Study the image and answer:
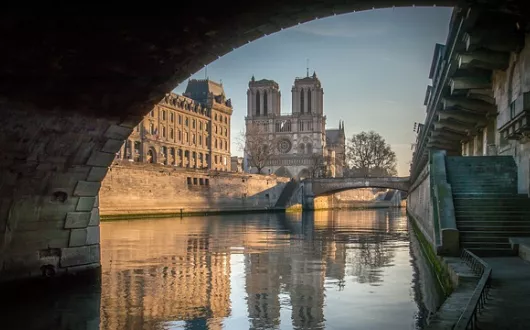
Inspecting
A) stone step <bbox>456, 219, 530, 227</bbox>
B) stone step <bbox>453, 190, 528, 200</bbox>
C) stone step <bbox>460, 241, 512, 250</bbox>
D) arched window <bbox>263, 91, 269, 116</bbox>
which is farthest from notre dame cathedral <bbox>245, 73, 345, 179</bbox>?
stone step <bbox>460, 241, 512, 250</bbox>

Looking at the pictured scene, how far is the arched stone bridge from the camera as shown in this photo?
75750 mm

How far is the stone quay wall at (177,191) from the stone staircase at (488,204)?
3260 centimetres

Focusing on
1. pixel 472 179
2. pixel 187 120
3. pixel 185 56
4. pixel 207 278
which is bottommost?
pixel 207 278

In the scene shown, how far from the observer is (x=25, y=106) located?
11453 millimetres

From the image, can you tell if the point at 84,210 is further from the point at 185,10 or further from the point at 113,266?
the point at 185,10

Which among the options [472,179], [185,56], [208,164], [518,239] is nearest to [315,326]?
[185,56]

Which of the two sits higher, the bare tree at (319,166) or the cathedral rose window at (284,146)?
the cathedral rose window at (284,146)

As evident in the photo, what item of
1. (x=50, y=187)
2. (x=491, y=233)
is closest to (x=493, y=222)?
(x=491, y=233)

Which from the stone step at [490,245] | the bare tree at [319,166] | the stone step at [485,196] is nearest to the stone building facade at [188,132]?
the bare tree at [319,166]

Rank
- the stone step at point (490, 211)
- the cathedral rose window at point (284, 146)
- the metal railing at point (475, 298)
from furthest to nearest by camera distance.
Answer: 1. the cathedral rose window at point (284, 146)
2. the stone step at point (490, 211)
3. the metal railing at point (475, 298)

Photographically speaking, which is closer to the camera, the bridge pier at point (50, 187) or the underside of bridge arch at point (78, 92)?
the underside of bridge arch at point (78, 92)

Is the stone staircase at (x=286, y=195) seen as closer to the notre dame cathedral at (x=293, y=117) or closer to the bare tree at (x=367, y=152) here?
the bare tree at (x=367, y=152)

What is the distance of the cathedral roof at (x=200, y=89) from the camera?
10850 centimetres

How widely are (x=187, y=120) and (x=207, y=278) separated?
272 ft
